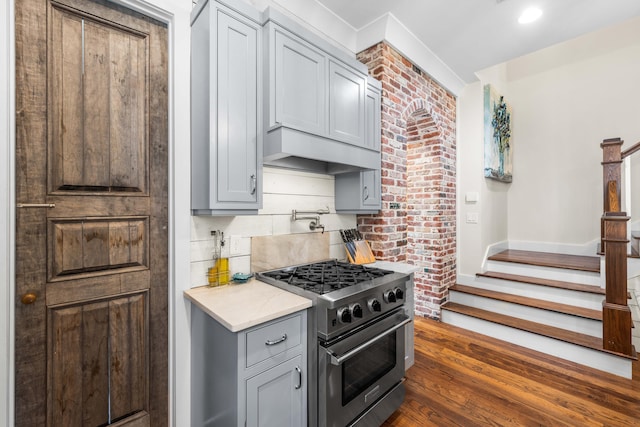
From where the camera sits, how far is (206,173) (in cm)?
156

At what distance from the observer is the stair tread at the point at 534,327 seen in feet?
8.21

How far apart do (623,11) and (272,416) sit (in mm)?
4086

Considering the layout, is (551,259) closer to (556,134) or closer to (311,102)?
(556,134)

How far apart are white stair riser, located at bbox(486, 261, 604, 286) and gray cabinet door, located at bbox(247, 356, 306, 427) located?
338cm

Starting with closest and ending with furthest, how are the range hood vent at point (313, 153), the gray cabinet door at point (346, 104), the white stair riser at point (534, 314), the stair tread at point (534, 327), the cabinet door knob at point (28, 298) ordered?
the cabinet door knob at point (28, 298) → the range hood vent at point (313, 153) → the gray cabinet door at point (346, 104) → the stair tread at point (534, 327) → the white stair riser at point (534, 314)

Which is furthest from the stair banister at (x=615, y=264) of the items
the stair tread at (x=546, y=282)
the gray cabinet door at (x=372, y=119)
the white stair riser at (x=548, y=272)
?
the gray cabinet door at (x=372, y=119)

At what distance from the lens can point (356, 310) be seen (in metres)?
1.58

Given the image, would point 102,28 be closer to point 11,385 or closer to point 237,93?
point 237,93

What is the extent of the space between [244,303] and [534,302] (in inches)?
131

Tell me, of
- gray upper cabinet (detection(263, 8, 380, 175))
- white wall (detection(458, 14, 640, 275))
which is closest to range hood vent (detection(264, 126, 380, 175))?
gray upper cabinet (detection(263, 8, 380, 175))

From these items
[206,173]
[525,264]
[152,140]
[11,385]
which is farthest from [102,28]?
[525,264]

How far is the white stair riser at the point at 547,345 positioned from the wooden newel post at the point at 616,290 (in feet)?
0.36

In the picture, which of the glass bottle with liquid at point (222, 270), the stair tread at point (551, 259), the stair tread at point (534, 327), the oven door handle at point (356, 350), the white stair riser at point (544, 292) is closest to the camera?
the oven door handle at point (356, 350)

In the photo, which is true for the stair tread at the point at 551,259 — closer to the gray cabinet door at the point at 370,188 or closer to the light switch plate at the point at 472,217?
the light switch plate at the point at 472,217
